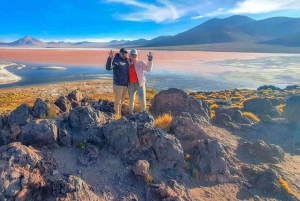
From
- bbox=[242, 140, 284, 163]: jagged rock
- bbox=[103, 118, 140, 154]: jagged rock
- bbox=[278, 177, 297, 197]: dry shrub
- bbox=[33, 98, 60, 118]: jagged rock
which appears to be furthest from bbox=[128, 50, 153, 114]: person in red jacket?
bbox=[278, 177, 297, 197]: dry shrub

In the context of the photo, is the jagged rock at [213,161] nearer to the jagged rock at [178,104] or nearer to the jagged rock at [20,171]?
the jagged rock at [20,171]

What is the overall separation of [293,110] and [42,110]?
12.6 meters

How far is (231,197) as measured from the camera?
6633 millimetres

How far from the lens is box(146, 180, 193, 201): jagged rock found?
19.2ft

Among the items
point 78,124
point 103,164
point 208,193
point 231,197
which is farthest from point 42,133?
point 231,197

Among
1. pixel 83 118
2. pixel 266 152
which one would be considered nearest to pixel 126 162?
pixel 83 118

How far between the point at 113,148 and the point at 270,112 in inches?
491

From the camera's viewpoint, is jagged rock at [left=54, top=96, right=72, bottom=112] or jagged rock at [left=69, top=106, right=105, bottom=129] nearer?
jagged rock at [left=69, top=106, right=105, bottom=129]

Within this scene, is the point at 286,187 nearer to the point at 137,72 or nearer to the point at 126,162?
the point at 126,162

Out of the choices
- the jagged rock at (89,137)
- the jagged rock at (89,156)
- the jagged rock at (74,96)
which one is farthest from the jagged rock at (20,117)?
the jagged rock at (74,96)

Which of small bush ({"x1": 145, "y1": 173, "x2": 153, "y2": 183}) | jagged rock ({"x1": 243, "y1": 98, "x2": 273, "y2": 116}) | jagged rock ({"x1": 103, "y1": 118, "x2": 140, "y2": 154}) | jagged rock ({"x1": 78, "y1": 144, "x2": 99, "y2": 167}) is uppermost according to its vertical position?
jagged rock ({"x1": 103, "y1": 118, "x2": 140, "y2": 154})

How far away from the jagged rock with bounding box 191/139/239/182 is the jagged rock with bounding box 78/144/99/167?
2.62 metres

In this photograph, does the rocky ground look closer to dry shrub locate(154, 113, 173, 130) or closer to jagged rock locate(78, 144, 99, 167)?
jagged rock locate(78, 144, 99, 167)

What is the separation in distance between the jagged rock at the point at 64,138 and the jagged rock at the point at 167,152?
217 centimetres
